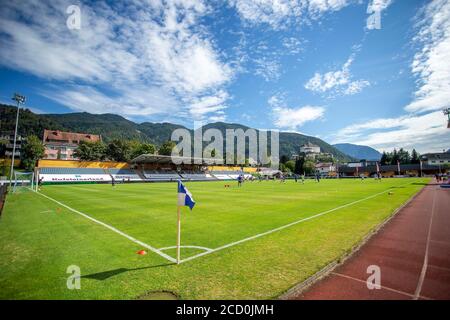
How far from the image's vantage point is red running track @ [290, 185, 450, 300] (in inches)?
169

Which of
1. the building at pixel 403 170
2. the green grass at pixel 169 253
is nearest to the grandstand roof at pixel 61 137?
Answer: the green grass at pixel 169 253

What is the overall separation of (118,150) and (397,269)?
92418mm

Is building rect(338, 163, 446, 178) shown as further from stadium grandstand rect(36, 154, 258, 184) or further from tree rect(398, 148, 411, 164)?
stadium grandstand rect(36, 154, 258, 184)

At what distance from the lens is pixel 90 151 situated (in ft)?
261

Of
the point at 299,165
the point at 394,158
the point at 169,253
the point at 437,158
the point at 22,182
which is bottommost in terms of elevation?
the point at 169,253

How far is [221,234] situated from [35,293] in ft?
17.6

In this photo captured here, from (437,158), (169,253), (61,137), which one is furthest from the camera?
(437,158)

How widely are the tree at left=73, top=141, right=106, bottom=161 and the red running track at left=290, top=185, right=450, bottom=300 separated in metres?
89.1

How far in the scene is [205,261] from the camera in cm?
575

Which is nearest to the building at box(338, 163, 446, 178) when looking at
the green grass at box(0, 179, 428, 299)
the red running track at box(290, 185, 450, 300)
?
the red running track at box(290, 185, 450, 300)

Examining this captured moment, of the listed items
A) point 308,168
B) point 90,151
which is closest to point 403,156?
point 308,168

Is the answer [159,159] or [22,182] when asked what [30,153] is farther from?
[159,159]

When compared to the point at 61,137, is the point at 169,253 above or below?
below

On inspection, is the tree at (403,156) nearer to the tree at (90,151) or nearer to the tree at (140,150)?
the tree at (140,150)
